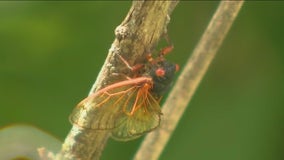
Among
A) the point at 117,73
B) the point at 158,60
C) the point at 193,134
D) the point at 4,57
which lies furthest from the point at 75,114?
the point at 193,134

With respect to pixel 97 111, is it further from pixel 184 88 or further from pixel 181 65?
pixel 181 65

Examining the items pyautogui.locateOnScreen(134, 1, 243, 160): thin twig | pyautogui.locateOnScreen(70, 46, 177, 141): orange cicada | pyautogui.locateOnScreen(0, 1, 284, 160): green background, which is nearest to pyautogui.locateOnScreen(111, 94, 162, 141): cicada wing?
pyautogui.locateOnScreen(70, 46, 177, 141): orange cicada

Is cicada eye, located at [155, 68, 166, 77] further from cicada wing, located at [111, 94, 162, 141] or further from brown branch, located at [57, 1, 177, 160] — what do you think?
brown branch, located at [57, 1, 177, 160]

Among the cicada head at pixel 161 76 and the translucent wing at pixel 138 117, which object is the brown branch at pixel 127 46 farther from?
the cicada head at pixel 161 76

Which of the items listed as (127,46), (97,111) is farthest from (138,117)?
(127,46)

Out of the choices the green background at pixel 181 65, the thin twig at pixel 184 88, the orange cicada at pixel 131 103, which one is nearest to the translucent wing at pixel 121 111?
the orange cicada at pixel 131 103

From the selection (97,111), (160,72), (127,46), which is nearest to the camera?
(127,46)

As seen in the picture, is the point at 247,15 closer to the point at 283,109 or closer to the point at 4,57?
the point at 283,109
